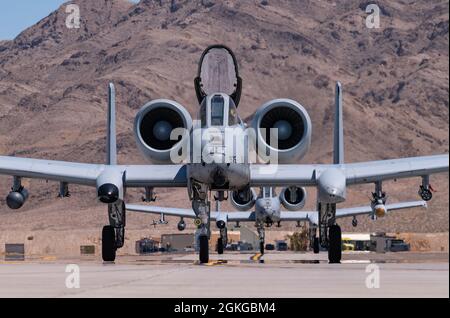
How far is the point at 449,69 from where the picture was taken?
12.1 meters

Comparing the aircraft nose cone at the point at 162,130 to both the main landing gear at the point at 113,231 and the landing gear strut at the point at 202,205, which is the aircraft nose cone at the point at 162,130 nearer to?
the main landing gear at the point at 113,231

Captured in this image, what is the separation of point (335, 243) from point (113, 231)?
25.7 ft

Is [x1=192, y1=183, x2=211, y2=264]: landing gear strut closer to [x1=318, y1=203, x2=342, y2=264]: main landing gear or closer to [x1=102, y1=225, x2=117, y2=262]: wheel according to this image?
[x1=102, y1=225, x2=117, y2=262]: wheel

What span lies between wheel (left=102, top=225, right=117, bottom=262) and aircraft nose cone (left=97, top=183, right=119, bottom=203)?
3323mm

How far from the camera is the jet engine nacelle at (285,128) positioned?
3481cm

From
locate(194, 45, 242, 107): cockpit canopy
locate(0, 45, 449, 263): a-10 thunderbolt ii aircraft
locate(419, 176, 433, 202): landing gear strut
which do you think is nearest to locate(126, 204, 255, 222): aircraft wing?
locate(0, 45, 449, 263): a-10 thunderbolt ii aircraft

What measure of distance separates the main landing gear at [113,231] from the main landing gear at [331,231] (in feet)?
23.1

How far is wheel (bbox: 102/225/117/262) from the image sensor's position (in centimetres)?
3575

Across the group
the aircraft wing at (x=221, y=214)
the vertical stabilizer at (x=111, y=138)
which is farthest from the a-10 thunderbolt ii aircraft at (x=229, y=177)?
the aircraft wing at (x=221, y=214)
